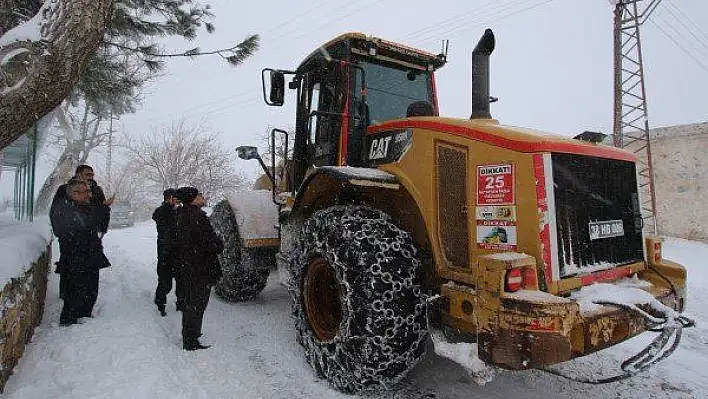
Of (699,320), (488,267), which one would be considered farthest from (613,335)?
(699,320)

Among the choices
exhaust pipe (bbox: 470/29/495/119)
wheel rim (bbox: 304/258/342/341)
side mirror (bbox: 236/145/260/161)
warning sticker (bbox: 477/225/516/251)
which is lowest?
wheel rim (bbox: 304/258/342/341)

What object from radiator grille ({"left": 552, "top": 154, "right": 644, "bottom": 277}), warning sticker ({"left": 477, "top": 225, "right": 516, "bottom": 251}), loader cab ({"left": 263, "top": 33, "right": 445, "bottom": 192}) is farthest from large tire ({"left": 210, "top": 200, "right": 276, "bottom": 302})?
radiator grille ({"left": 552, "top": 154, "right": 644, "bottom": 277})

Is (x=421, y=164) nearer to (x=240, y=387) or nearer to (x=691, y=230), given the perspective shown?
(x=240, y=387)

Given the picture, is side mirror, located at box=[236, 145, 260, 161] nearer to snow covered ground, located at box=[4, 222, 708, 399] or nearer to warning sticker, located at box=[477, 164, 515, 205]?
snow covered ground, located at box=[4, 222, 708, 399]

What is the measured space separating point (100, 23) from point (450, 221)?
3.09 meters

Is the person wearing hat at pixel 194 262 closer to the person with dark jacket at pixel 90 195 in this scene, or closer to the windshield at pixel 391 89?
the person with dark jacket at pixel 90 195

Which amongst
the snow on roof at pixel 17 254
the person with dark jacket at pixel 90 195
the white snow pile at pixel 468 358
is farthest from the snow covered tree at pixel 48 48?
the white snow pile at pixel 468 358

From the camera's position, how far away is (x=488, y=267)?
2.43 m

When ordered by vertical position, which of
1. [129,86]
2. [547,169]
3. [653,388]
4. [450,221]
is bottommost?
[653,388]

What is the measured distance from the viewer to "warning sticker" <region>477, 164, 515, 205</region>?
2680 mm

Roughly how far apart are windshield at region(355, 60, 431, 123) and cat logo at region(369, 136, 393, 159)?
1.14ft

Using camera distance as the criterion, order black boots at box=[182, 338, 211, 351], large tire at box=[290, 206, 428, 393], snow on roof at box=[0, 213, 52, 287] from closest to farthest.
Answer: large tire at box=[290, 206, 428, 393]
snow on roof at box=[0, 213, 52, 287]
black boots at box=[182, 338, 211, 351]

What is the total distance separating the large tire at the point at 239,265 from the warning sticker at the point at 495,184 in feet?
10.7

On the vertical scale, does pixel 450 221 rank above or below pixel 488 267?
above
